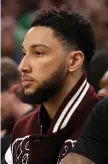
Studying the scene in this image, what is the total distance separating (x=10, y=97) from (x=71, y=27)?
1570mm

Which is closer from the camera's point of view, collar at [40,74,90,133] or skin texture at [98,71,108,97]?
collar at [40,74,90,133]

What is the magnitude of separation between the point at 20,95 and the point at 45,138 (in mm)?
1531

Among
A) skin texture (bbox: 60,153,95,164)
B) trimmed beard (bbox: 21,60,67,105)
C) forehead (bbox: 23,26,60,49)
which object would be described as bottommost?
skin texture (bbox: 60,153,95,164)

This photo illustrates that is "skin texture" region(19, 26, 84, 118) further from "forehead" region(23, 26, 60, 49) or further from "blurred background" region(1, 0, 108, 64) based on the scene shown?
"blurred background" region(1, 0, 108, 64)

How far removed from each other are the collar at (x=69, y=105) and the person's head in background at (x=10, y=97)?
136 centimetres

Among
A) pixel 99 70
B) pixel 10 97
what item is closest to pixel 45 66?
pixel 99 70

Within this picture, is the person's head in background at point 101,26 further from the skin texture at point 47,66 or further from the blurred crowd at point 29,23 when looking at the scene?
the skin texture at point 47,66

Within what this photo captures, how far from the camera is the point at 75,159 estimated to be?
270cm

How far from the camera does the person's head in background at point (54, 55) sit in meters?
3.11

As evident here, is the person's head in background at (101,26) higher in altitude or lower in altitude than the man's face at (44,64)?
higher

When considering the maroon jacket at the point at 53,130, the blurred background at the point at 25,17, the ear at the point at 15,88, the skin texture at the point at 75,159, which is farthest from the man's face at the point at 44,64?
the blurred background at the point at 25,17

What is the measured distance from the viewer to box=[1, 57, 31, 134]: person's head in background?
4.51 metres

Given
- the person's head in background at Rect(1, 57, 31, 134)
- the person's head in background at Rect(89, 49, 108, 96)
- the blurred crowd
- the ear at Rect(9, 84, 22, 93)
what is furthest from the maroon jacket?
the ear at Rect(9, 84, 22, 93)

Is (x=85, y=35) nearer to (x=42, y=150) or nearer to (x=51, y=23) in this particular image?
(x=51, y=23)
